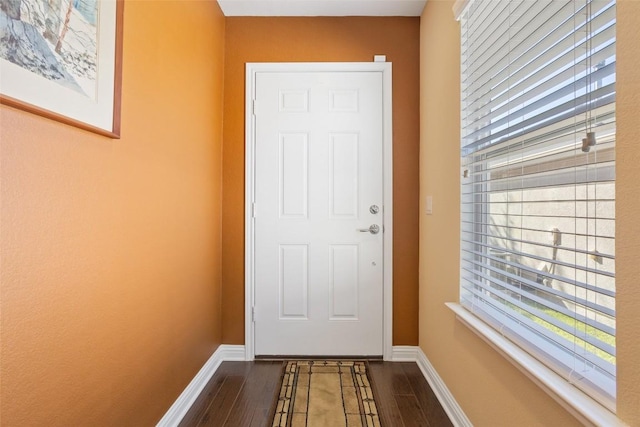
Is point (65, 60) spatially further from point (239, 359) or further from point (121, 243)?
point (239, 359)

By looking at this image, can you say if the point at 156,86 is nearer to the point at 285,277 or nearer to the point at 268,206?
the point at 268,206

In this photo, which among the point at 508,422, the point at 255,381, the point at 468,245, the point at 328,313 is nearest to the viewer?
the point at 508,422

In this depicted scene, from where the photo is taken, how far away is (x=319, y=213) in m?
2.27

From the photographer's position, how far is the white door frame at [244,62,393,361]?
7.38ft

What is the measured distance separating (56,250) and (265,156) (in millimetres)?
1503

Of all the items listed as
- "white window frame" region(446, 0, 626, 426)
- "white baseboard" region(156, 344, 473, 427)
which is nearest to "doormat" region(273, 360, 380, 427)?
"white baseboard" region(156, 344, 473, 427)

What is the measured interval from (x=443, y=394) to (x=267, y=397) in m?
1.00

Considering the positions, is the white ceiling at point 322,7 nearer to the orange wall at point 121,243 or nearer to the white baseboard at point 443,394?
the orange wall at point 121,243

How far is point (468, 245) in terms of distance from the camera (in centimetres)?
153

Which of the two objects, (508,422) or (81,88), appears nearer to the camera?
(81,88)

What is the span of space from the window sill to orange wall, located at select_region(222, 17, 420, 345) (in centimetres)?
101

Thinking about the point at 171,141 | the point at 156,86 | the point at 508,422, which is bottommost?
the point at 508,422

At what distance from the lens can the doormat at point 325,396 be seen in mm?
1607

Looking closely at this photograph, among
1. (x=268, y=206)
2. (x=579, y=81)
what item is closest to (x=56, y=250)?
(x=268, y=206)
